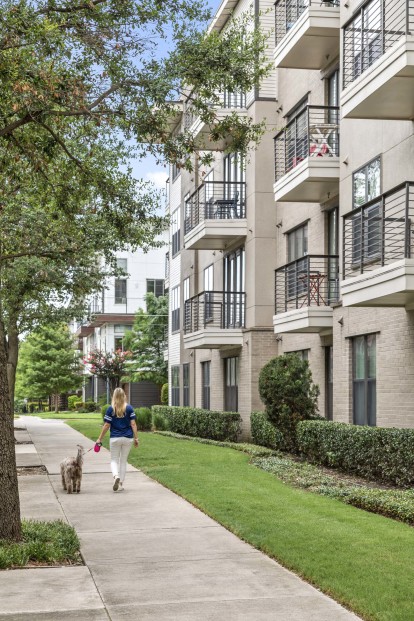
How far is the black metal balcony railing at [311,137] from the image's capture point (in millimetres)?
21953

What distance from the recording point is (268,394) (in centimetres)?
2148

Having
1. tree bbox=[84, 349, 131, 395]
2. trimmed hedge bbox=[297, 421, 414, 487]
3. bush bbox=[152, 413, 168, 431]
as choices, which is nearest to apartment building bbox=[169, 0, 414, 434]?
trimmed hedge bbox=[297, 421, 414, 487]

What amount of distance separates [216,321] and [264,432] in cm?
771

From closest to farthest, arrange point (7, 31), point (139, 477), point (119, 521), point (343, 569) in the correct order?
1. point (343, 569)
2. point (7, 31)
3. point (119, 521)
4. point (139, 477)

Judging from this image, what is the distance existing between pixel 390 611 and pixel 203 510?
601 cm

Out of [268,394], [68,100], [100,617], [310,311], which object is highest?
[68,100]

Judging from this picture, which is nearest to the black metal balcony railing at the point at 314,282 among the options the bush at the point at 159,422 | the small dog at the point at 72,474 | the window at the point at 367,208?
the window at the point at 367,208

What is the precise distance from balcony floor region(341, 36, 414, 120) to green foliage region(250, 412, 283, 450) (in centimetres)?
829

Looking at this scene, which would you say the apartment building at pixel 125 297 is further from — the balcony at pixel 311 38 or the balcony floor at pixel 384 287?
the balcony floor at pixel 384 287

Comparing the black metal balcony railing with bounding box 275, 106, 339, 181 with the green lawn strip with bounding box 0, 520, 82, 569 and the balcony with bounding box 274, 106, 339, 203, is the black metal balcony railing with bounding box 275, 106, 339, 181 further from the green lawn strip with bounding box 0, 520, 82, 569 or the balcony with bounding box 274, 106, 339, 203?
the green lawn strip with bounding box 0, 520, 82, 569

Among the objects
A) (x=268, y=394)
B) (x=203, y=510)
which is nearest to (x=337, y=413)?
(x=268, y=394)

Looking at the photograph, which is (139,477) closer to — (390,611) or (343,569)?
(343,569)

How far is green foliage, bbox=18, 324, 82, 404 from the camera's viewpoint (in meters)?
73.8

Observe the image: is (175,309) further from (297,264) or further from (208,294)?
(297,264)
